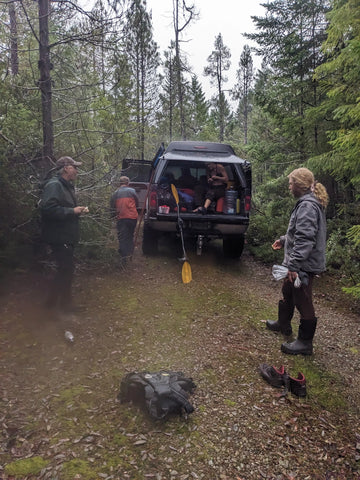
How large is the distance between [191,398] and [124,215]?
480 centimetres

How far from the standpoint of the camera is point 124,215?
23.1ft

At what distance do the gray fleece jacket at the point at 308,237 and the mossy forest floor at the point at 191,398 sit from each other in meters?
1.07

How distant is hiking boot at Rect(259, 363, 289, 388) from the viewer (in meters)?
3.05

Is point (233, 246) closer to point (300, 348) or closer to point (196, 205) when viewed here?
point (196, 205)

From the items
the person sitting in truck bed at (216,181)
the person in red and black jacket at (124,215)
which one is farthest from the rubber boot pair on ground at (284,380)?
the person in red and black jacket at (124,215)

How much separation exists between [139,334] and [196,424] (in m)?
1.68

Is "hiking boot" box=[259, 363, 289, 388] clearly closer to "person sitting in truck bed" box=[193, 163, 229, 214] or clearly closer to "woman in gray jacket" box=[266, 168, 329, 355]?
"woman in gray jacket" box=[266, 168, 329, 355]

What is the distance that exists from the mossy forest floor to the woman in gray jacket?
1.08 ft

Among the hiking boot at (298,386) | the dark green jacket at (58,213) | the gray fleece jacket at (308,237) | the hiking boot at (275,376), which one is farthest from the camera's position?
the dark green jacket at (58,213)

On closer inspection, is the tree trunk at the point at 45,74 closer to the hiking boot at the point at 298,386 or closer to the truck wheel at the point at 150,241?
the truck wheel at the point at 150,241

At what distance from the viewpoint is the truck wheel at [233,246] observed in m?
7.15

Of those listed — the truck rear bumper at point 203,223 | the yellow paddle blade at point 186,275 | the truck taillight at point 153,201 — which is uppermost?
the truck taillight at point 153,201

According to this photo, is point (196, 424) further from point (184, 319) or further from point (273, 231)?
point (273, 231)

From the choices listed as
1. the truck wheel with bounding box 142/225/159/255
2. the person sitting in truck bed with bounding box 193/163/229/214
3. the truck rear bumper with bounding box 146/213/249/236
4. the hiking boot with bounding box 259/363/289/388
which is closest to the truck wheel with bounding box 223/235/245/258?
the truck rear bumper with bounding box 146/213/249/236
